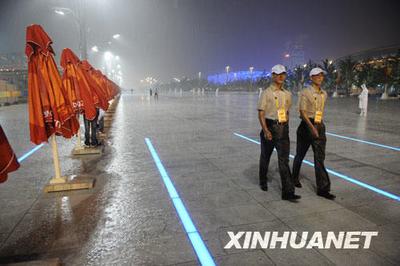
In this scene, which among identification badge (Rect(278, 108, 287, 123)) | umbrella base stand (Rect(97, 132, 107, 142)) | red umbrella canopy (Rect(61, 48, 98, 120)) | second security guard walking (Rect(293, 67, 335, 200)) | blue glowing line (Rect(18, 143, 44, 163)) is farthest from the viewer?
umbrella base stand (Rect(97, 132, 107, 142))

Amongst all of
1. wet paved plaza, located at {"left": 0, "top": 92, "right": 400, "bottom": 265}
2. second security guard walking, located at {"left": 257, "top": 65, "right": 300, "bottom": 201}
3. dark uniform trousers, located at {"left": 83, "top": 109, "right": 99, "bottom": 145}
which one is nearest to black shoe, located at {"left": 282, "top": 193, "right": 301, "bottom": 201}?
second security guard walking, located at {"left": 257, "top": 65, "right": 300, "bottom": 201}

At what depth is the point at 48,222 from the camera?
437 cm

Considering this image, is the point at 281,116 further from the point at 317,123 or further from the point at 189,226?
the point at 189,226

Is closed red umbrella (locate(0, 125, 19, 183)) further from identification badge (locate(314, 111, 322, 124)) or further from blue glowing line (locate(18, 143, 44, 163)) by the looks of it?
blue glowing line (locate(18, 143, 44, 163))

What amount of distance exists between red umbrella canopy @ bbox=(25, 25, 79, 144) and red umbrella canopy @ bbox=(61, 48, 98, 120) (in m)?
1.72

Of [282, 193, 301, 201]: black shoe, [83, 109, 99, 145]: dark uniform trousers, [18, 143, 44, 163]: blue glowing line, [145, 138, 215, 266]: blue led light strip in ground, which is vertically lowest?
[18, 143, 44, 163]: blue glowing line

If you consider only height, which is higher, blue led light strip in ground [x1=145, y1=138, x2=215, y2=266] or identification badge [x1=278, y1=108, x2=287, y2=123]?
identification badge [x1=278, y1=108, x2=287, y2=123]

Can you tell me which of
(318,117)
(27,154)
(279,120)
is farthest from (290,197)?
(27,154)

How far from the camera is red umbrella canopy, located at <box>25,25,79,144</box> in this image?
497 cm

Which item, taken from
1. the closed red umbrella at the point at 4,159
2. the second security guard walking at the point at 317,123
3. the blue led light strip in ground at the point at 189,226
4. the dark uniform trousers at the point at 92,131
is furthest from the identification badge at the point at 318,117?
the dark uniform trousers at the point at 92,131

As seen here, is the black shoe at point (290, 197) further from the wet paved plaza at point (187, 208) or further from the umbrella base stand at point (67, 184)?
the umbrella base stand at point (67, 184)

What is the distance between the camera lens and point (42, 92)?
5008mm

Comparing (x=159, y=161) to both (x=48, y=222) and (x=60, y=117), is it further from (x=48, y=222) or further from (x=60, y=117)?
(x=48, y=222)

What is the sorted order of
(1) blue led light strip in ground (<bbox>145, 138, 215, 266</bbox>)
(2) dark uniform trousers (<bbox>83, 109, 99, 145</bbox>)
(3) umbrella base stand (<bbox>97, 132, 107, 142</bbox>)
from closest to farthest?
(1) blue led light strip in ground (<bbox>145, 138, 215, 266</bbox>), (2) dark uniform trousers (<bbox>83, 109, 99, 145</bbox>), (3) umbrella base stand (<bbox>97, 132, 107, 142</bbox>)
